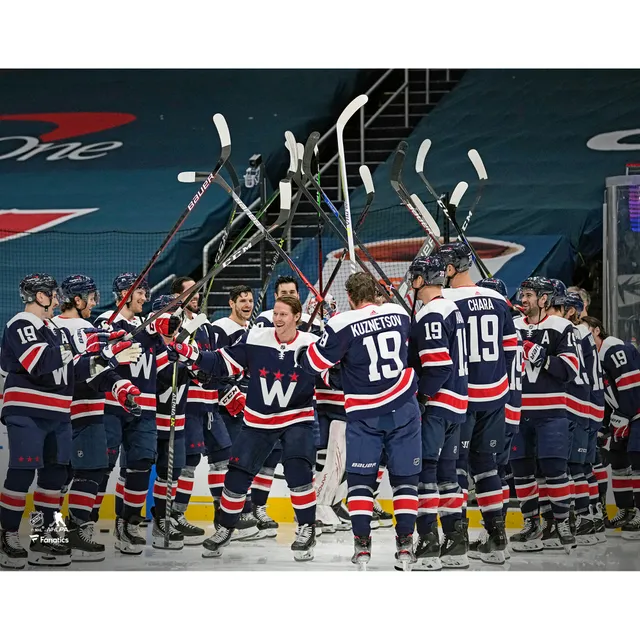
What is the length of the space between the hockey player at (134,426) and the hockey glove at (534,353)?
187 centimetres

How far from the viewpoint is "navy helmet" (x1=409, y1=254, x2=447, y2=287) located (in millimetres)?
5109

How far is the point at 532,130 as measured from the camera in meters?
6.42

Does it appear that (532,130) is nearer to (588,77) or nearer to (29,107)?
(588,77)

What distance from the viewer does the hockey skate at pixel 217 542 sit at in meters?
5.39

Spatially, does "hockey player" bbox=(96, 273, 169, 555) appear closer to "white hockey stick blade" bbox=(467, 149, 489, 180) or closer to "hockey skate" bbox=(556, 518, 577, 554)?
"white hockey stick blade" bbox=(467, 149, 489, 180)

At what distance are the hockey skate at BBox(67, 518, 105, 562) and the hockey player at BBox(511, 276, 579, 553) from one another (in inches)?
84.4

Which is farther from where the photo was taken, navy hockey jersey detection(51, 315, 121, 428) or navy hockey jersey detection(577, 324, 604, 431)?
navy hockey jersey detection(577, 324, 604, 431)

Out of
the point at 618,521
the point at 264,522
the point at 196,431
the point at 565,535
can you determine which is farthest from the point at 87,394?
the point at 618,521

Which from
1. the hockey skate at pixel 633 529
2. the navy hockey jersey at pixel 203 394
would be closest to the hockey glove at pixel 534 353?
the hockey skate at pixel 633 529

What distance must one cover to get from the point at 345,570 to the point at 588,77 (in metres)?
3.00

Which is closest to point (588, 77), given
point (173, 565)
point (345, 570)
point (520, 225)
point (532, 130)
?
point (532, 130)

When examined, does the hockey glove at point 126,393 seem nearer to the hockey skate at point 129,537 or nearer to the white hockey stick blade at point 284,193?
the hockey skate at point 129,537

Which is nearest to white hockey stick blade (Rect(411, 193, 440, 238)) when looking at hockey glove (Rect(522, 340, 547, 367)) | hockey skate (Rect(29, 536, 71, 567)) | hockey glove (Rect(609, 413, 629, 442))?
hockey glove (Rect(522, 340, 547, 367))

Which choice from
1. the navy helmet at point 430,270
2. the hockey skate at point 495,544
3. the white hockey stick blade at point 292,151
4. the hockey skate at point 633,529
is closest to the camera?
the navy helmet at point 430,270
